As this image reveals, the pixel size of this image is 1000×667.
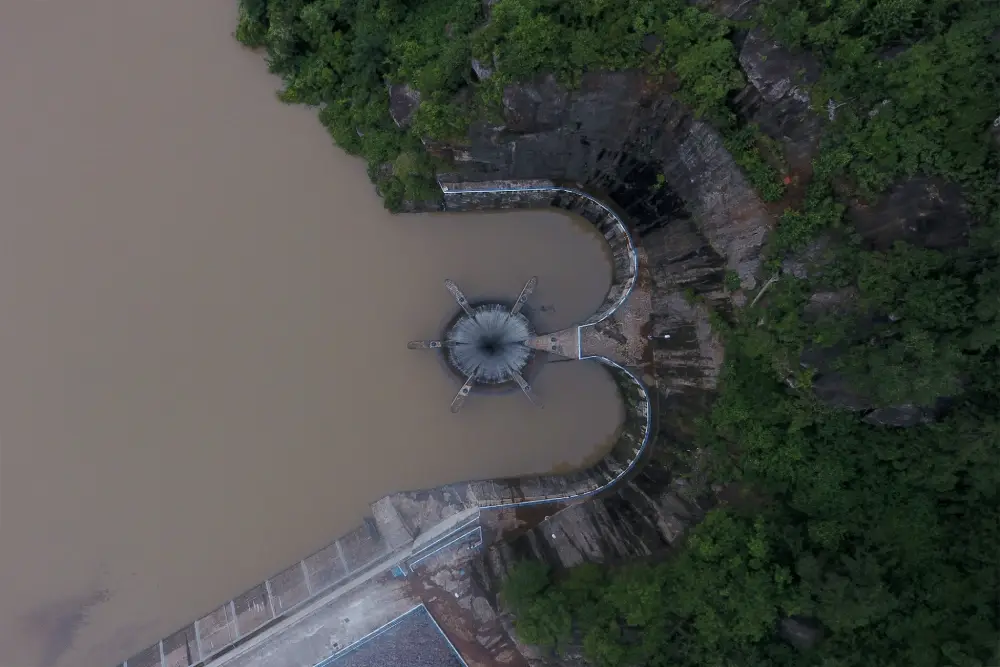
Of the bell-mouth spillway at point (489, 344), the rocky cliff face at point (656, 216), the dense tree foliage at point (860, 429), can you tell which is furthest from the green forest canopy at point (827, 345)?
the bell-mouth spillway at point (489, 344)

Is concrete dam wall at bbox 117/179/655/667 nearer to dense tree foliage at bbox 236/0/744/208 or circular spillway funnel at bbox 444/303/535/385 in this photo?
circular spillway funnel at bbox 444/303/535/385

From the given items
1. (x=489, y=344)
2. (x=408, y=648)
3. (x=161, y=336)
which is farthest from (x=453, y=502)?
(x=161, y=336)

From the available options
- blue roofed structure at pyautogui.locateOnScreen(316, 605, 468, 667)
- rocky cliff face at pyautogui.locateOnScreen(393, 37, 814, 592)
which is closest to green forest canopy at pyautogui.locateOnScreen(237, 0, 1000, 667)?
rocky cliff face at pyautogui.locateOnScreen(393, 37, 814, 592)

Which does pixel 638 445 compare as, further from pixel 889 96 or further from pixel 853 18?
pixel 853 18

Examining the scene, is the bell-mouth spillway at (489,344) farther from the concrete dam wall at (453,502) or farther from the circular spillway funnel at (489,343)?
the concrete dam wall at (453,502)

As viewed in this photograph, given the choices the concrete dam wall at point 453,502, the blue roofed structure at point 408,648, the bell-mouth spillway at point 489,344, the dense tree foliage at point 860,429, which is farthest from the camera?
the bell-mouth spillway at point 489,344

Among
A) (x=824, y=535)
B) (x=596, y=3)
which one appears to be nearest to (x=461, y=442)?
(x=824, y=535)
